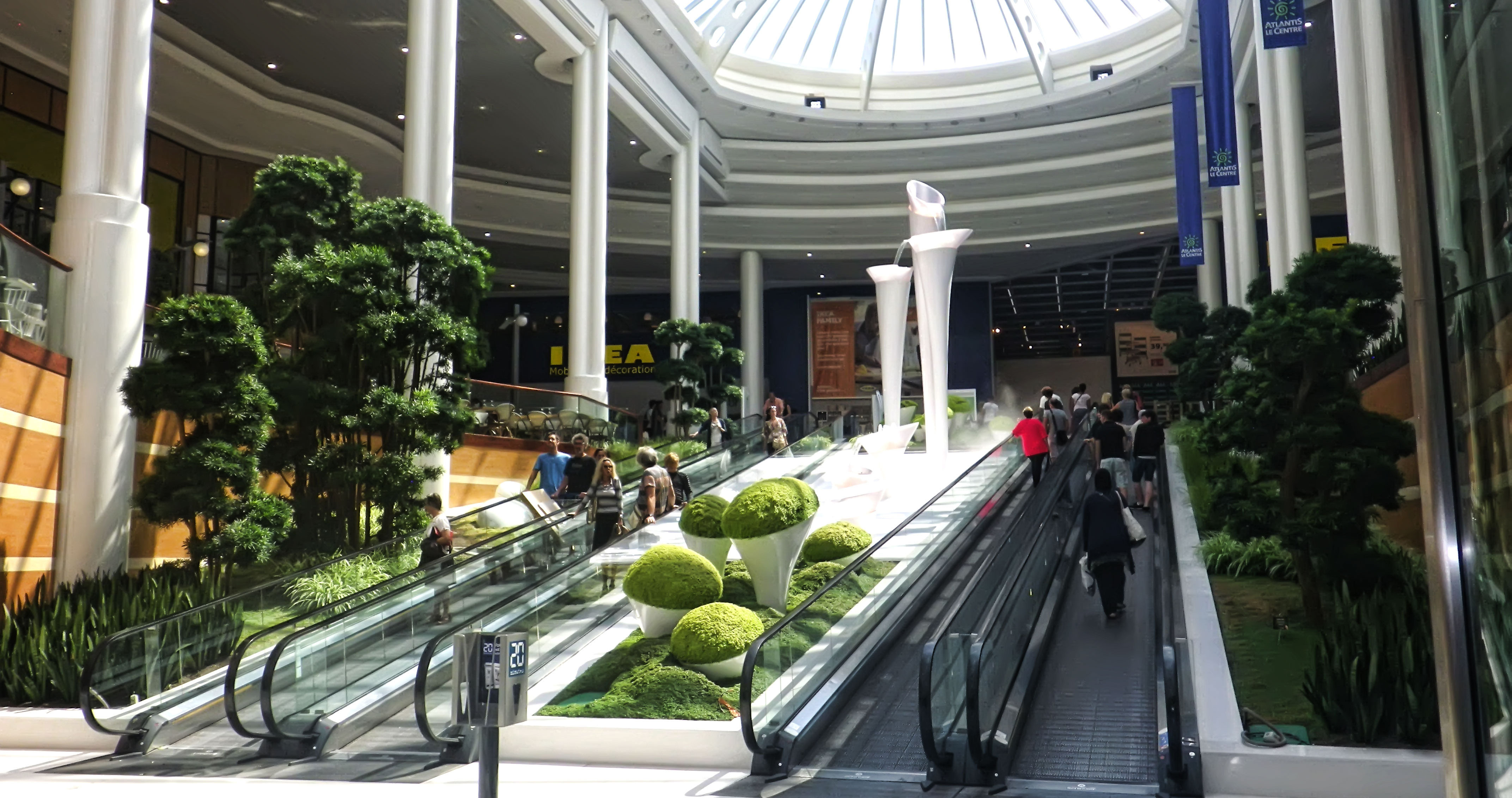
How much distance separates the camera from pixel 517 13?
60.7ft

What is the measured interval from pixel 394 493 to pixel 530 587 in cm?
294

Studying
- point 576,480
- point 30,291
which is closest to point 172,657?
point 30,291

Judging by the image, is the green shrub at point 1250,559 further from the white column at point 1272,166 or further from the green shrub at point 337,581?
the white column at point 1272,166

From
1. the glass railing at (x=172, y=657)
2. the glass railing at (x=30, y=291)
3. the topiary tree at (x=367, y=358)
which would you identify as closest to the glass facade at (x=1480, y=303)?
the glass railing at (x=172, y=657)

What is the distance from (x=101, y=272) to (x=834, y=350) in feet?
84.9

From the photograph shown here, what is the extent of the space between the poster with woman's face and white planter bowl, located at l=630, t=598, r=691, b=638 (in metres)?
25.6

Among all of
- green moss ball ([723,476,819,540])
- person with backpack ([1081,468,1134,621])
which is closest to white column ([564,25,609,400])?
green moss ball ([723,476,819,540])

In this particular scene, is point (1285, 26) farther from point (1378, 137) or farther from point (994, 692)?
point (994, 692)

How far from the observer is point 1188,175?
19.8m

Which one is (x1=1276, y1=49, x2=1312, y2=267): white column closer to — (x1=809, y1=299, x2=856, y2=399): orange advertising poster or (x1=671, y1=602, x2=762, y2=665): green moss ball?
(x1=671, y1=602, x2=762, y2=665): green moss ball

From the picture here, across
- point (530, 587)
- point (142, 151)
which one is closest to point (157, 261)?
A: point (142, 151)

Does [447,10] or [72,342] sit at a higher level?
[447,10]

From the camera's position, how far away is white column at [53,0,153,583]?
31.7 feet

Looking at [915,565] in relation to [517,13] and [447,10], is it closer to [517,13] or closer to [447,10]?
[447,10]
